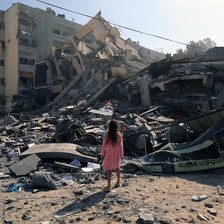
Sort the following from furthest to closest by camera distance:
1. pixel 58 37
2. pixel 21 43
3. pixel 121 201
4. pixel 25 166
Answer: pixel 58 37 → pixel 21 43 → pixel 25 166 → pixel 121 201

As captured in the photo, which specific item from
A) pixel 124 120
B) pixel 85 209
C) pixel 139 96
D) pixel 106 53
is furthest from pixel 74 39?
pixel 85 209

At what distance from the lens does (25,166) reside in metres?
4.68

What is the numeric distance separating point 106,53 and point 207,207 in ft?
55.4

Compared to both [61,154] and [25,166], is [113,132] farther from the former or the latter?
[25,166]

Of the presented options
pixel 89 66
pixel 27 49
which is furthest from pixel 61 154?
pixel 27 49

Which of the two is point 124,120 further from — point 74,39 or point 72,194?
point 74,39

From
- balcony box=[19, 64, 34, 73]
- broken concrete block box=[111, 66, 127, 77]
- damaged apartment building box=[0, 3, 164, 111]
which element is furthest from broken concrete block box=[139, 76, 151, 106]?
balcony box=[19, 64, 34, 73]

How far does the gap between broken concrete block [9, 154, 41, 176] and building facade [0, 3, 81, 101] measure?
23178 mm

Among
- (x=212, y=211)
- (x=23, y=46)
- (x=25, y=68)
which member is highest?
(x=23, y=46)

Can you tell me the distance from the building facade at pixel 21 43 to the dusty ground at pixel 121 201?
24793mm

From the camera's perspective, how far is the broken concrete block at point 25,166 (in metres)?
4.53

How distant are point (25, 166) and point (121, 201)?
2.53m

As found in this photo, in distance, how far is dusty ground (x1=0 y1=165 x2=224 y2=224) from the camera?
2701 millimetres

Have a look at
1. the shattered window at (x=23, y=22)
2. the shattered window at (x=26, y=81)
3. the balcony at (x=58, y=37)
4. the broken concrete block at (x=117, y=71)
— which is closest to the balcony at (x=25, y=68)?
the shattered window at (x=26, y=81)
